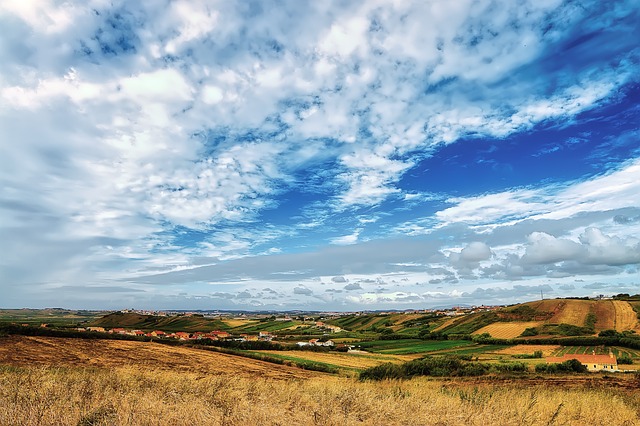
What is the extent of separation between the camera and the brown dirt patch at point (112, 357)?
29188mm

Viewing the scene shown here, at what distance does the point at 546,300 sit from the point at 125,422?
148 metres

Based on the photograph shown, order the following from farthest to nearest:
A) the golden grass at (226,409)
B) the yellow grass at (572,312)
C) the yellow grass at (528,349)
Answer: the yellow grass at (572,312)
the yellow grass at (528,349)
the golden grass at (226,409)

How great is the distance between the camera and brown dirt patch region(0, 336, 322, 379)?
29.2 metres

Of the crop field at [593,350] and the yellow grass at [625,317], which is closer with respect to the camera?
the crop field at [593,350]

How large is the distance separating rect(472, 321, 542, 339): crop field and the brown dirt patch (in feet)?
262

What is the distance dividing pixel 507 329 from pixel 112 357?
102779 millimetres

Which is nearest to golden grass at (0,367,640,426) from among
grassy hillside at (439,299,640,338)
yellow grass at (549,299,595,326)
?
grassy hillside at (439,299,640,338)

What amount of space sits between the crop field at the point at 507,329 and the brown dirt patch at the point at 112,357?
7975 cm

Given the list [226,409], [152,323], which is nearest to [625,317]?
[226,409]

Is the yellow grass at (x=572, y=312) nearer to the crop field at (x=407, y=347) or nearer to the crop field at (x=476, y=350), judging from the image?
the crop field at (x=407, y=347)

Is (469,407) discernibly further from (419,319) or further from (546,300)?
(419,319)

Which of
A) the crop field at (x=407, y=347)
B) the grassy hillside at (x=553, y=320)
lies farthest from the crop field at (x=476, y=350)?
the grassy hillside at (x=553, y=320)

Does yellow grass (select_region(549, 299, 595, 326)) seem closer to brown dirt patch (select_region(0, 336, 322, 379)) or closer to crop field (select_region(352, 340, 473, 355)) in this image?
crop field (select_region(352, 340, 473, 355))

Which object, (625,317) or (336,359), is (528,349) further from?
(625,317)
